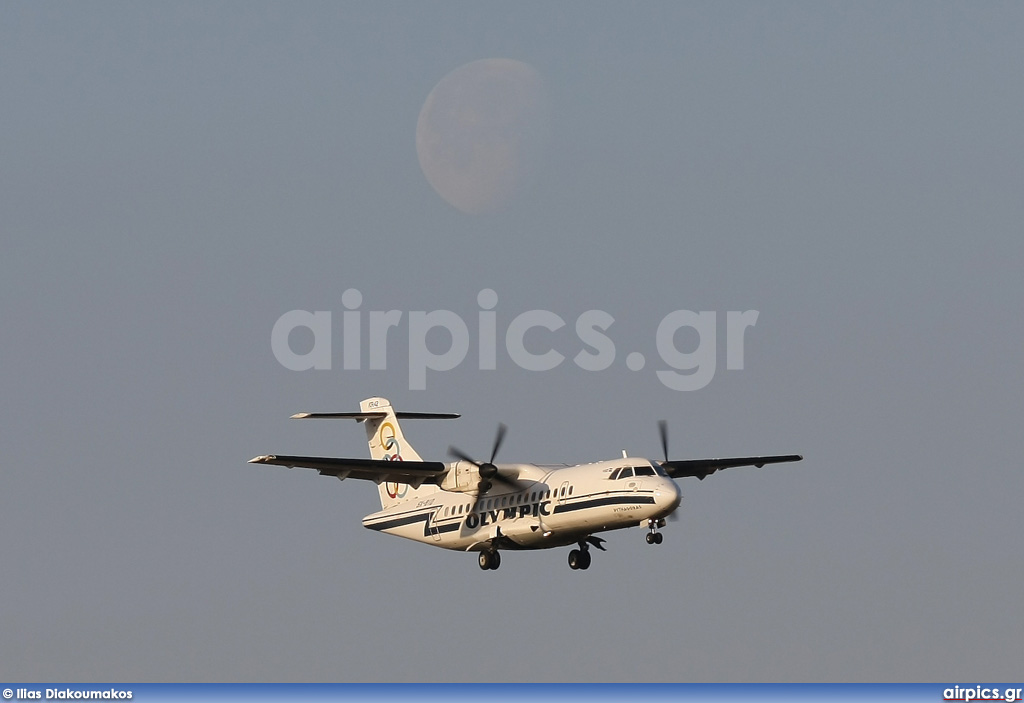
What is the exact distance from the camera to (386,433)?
59.8 meters

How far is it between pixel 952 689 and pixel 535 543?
1285 centimetres

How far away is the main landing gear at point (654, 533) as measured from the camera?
48.0 m

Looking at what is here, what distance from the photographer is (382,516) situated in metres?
56.6

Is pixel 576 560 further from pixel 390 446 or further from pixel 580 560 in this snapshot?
pixel 390 446

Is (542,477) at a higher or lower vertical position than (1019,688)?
higher

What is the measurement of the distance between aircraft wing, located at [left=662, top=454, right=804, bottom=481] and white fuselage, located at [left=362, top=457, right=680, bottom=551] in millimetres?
5409

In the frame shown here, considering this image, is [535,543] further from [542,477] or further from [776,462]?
[776,462]

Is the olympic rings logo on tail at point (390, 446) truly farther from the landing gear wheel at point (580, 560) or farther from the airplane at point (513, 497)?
the landing gear wheel at point (580, 560)

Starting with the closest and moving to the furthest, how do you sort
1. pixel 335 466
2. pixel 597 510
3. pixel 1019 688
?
pixel 1019 688
pixel 597 510
pixel 335 466

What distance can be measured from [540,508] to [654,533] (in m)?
3.94

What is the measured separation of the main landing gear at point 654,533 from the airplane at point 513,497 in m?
0.03

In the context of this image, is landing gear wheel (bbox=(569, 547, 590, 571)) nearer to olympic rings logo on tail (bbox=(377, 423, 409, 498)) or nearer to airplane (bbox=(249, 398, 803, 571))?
airplane (bbox=(249, 398, 803, 571))

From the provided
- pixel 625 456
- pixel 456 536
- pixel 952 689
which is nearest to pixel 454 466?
pixel 456 536

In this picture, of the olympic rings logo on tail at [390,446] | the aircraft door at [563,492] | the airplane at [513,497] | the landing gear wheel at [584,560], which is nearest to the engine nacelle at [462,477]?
the airplane at [513,497]
